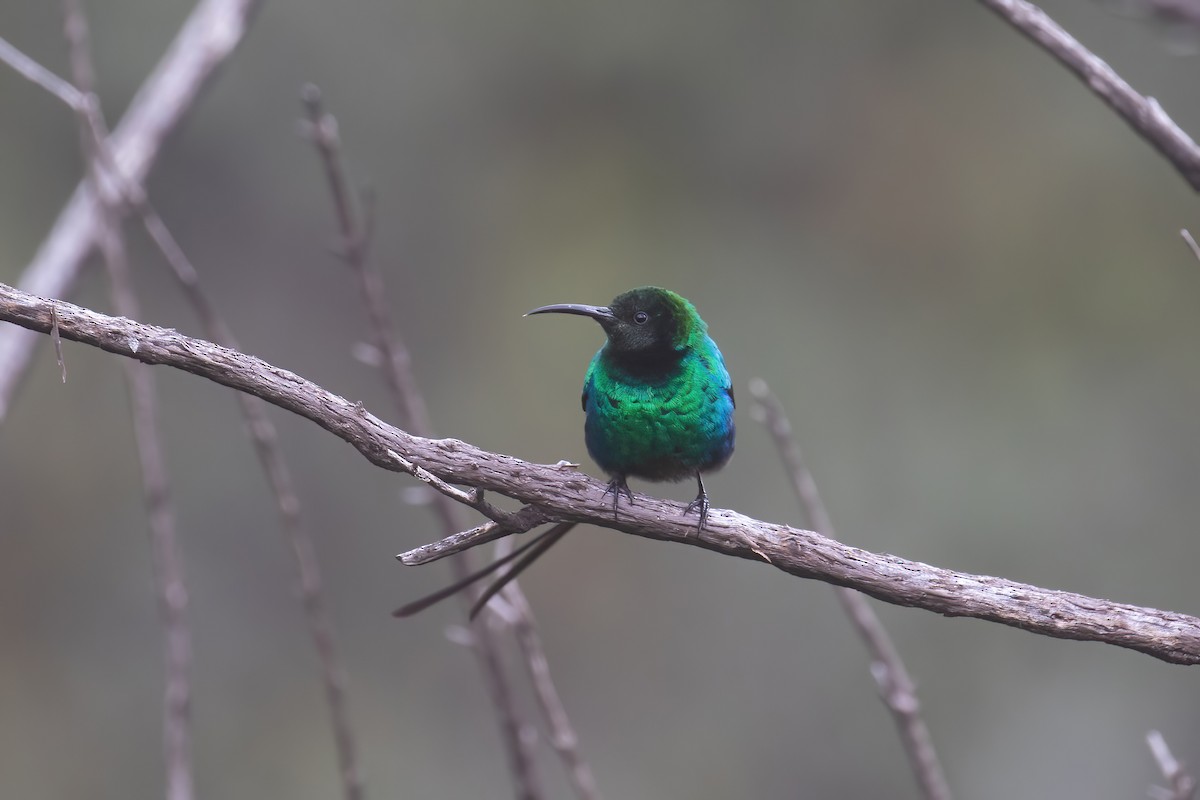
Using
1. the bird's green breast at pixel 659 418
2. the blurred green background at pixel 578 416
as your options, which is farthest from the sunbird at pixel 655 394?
the blurred green background at pixel 578 416

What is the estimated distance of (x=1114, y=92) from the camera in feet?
8.44

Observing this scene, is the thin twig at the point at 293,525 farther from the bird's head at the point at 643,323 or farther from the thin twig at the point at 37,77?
the bird's head at the point at 643,323

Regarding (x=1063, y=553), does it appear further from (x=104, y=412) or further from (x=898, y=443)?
(x=104, y=412)

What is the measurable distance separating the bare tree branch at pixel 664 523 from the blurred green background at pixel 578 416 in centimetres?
569

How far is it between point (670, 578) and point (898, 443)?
183cm

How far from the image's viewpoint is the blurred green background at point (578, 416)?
8445 mm

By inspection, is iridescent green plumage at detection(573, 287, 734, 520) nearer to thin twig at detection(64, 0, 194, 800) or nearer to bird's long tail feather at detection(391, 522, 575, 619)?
bird's long tail feather at detection(391, 522, 575, 619)

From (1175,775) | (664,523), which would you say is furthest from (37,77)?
(1175,775)

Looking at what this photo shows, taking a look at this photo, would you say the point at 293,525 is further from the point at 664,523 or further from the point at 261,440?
the point at 664,523

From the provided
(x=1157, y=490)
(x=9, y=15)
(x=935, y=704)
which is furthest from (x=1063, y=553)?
(x=9, y=15)

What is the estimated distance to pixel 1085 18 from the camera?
9148 millimetres

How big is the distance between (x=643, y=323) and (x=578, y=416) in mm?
5135

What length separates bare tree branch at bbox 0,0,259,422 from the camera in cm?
354

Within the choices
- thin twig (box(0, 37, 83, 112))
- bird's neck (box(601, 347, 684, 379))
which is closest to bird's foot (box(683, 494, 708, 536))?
bird's neck (box(601, 347, 684, 379))
